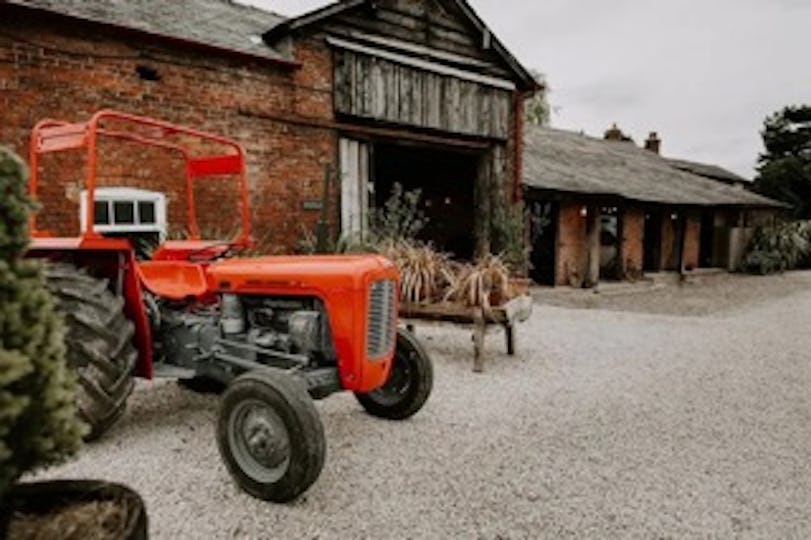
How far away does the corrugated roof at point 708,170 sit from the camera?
29.6 meters

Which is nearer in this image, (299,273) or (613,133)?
(299,273)

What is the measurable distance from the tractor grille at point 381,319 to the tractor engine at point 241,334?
0.26m

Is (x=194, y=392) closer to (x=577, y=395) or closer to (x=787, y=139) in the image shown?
(x=577, y=395)

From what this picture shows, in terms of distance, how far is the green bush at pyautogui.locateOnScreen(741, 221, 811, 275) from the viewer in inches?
849

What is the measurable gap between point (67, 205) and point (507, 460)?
5.51m

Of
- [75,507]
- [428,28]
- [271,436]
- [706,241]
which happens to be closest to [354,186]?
[428,28]

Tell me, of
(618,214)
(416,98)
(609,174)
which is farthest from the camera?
(609,174)

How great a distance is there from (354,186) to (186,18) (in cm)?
320

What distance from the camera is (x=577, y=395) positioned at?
5.13 m

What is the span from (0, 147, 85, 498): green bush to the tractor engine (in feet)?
6.46

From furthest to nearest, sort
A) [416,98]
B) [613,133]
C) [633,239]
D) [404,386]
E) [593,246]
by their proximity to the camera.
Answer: [613,133] < [633,239] < [593,246] < [416,98] < [404,386]

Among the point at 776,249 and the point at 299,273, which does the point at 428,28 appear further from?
the point at 776,249

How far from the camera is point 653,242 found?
20.6 m

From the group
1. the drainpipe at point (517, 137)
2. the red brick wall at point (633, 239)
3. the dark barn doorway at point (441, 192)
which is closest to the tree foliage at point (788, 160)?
the red brick wall at point (633, 239)
